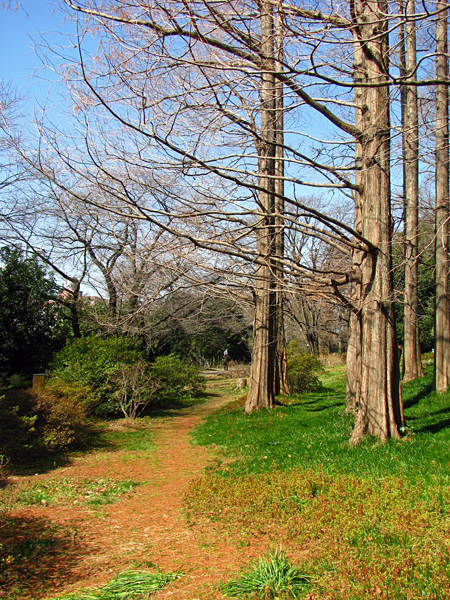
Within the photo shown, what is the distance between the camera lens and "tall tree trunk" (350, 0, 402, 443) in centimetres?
728

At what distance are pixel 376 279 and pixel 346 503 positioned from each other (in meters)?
3.65

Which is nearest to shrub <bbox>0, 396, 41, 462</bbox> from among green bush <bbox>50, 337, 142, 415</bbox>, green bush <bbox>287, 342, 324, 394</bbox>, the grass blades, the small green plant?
green bush <bbox>50, 337, 142, 415</bbox>

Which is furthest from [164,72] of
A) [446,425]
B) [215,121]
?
[446,425]

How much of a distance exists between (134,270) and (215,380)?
13717 mm

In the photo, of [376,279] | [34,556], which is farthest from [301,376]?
[34,556]

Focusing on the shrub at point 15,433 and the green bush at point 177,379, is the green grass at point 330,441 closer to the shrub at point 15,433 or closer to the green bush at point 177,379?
the shrub at point 15,433

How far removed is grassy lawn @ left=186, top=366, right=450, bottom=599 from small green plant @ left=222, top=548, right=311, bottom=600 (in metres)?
0.12

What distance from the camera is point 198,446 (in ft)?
32.1

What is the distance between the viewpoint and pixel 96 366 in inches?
519

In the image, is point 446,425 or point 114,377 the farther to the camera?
point 114,377

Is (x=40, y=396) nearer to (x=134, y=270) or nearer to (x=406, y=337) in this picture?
(x=134, y=270)

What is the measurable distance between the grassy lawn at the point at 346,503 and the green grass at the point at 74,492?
3.86 feet

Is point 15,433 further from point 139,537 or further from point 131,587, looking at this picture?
point 131,587

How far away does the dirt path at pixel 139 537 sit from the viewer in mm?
3908
